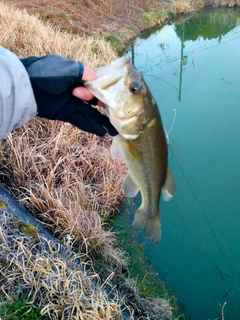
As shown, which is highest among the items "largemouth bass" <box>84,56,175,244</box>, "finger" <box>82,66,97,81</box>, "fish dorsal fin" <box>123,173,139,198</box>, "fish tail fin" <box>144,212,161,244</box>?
"finger" <box>82,66,97,81</box>

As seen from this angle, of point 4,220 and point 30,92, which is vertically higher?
point 30,92

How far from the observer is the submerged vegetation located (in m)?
2.18

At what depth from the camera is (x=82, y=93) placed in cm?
159

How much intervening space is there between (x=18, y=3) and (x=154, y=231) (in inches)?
387

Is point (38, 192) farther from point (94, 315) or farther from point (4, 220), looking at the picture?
point (94, 315)

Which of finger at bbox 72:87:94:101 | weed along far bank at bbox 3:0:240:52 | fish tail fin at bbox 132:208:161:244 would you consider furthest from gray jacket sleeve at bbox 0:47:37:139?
weed along far bank at bbox 3:0:240:52

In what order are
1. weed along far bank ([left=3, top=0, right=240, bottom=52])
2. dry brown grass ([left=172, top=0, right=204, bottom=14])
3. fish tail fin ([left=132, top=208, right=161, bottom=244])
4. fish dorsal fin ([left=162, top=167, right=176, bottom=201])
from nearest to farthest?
fish dorsal fin ([left=162, top=167, right=176, bottom=201])
fish tail fin ([left=132, top=208, right=161, bottom=244])
weed along far bank ([left=3, top=0, right=240, bottom=52])
dry brown grass ([left=172, top=0, right=204, bottom=14])

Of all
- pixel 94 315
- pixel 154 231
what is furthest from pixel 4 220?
pixel 154 231

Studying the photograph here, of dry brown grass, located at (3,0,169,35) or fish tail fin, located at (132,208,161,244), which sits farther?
dry brown grass, located at (3,0,169,35)

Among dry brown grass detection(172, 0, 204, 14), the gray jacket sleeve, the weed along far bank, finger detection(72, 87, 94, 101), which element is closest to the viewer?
the gray jacket sleeve

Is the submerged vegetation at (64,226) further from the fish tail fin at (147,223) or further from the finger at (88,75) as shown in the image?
the finger at (88,75)

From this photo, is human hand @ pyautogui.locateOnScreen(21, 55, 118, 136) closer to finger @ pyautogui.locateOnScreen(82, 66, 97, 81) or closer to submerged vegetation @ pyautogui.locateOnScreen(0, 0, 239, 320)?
finger @ pyautogui.locateOnScreen(82, 66, 97, 81)

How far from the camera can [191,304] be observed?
325 cm

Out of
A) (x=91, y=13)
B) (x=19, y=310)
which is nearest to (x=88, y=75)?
(x=19, y=310)
